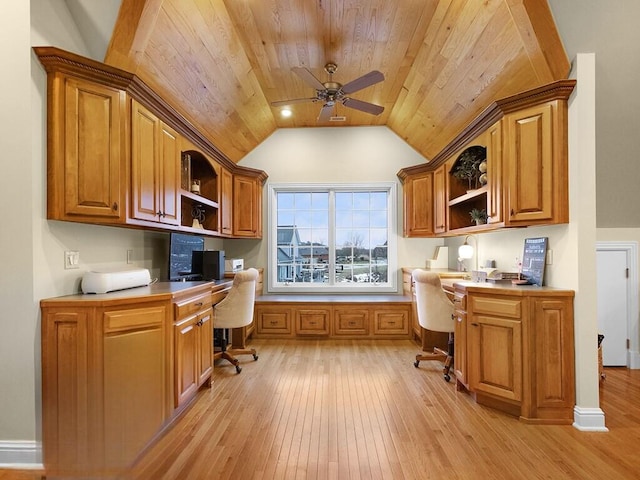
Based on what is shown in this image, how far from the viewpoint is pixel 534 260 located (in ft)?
8.97

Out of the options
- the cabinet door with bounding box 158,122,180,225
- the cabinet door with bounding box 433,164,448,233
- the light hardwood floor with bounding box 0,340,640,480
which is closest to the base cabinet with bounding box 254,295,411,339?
the cabinet door with bounding box 433,164,448,233

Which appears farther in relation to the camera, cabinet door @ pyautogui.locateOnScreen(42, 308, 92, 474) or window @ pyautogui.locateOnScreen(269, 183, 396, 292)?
window @ pyautogui.locateOnScreen(269, 183, 396, 292)

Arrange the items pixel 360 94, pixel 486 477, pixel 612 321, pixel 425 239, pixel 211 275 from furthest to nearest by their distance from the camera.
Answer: pixel 425 239
pixel 360 94
pixel 211 275
pixel 612 321
pixel 486 477

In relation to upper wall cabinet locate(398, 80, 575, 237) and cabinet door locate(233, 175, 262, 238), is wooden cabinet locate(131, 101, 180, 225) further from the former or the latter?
upper wall cabinet locate(398, 80, 575, 237)

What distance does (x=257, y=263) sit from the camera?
17.5 ft

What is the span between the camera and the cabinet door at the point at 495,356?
2.44 metres

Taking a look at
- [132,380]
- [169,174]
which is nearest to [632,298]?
[132,380]

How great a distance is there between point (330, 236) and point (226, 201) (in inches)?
71.4

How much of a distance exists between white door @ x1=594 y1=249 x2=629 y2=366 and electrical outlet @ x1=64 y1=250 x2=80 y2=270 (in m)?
4.76

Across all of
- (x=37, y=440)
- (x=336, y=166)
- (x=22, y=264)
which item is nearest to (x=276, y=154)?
(x=336, y=166)

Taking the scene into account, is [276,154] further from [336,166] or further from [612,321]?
[612,321]

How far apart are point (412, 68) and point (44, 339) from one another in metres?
4.07

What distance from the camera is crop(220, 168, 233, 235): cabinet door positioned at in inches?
170

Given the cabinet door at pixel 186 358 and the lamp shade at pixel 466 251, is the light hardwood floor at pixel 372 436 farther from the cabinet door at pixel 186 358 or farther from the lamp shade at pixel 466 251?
the lamp shade at pixel 466 251
